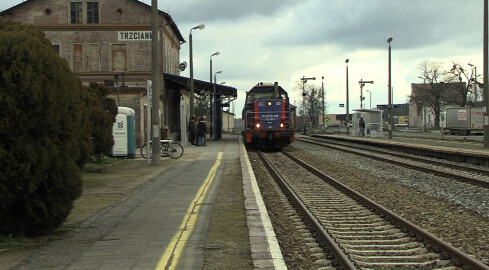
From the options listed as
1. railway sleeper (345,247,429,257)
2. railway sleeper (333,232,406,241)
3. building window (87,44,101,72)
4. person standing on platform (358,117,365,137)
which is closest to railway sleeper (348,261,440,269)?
railway sleeper (345,247,429,257)

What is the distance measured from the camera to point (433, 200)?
993cm

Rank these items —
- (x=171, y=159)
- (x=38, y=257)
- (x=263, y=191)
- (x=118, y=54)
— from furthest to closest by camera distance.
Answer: (x=118, y=54)
(x=171, y=159)
(x=263, y=191)
(x=38, y=257)

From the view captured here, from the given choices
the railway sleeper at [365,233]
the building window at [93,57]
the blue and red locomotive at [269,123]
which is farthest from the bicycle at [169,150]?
the building window at [93,57]

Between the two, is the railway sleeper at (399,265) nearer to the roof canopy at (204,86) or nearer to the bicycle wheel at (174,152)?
the bicycle wheel at (174,152)

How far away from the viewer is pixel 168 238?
6113 mm

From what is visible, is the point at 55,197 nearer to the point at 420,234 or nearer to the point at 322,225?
the point at 322,225

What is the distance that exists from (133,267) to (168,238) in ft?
4.21

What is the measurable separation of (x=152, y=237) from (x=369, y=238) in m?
3.04

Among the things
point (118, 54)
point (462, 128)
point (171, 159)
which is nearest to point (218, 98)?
point (118, 54)

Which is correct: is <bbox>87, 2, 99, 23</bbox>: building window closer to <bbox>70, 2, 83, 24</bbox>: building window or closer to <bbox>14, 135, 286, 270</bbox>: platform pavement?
<bbox>70, 2, 83, 24</bbox>: building window

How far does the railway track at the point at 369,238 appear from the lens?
17.6 feet

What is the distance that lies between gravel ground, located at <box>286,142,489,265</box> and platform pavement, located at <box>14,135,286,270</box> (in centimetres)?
262

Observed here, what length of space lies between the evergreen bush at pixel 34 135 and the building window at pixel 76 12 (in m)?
35.1

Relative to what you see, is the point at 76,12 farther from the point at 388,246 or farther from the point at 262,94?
the point at 388,246
